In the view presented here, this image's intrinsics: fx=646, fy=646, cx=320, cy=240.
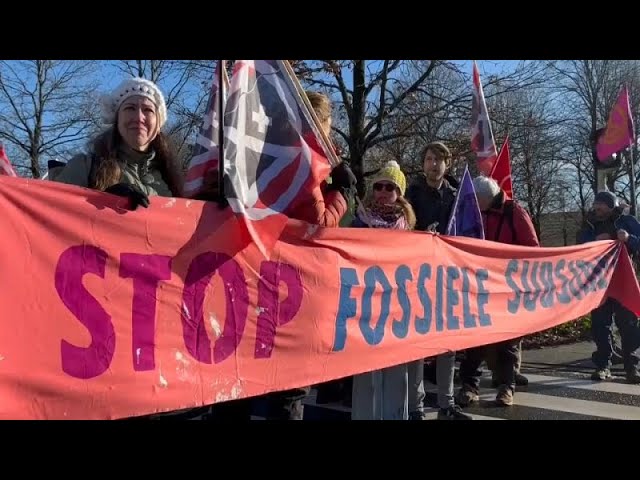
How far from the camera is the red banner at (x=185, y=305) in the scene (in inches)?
111

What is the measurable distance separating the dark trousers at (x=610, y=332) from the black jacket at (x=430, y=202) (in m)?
2.28

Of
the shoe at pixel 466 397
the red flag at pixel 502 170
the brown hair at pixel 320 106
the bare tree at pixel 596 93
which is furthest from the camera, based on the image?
the bare tree at pixel 596 93

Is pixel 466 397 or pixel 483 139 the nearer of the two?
pixel 466 397

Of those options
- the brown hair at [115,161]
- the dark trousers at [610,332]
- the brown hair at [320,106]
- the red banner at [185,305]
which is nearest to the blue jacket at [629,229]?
the dark trousers at [610,332]

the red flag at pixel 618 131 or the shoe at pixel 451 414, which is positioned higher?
the red flag at pixel 618 131

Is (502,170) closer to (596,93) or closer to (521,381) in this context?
(521,381)

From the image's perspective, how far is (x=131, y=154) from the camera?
341 centimetres

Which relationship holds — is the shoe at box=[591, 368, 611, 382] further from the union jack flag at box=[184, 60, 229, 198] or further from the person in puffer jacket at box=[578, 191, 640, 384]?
the union jack flag at box=[184, 60, 229, 198]

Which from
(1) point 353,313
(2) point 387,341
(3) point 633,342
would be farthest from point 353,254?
(3) point 633,342

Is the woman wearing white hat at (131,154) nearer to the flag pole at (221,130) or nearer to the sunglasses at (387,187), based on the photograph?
the flag pole at (221,130)

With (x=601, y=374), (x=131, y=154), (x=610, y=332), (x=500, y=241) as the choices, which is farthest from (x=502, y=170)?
(x=131, y=154)

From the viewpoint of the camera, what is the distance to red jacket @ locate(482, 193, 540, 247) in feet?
18.8

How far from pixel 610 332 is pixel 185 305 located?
5.27 meters

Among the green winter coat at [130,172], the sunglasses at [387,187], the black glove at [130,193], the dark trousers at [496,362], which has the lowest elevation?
the dark trousers at [496,362]
